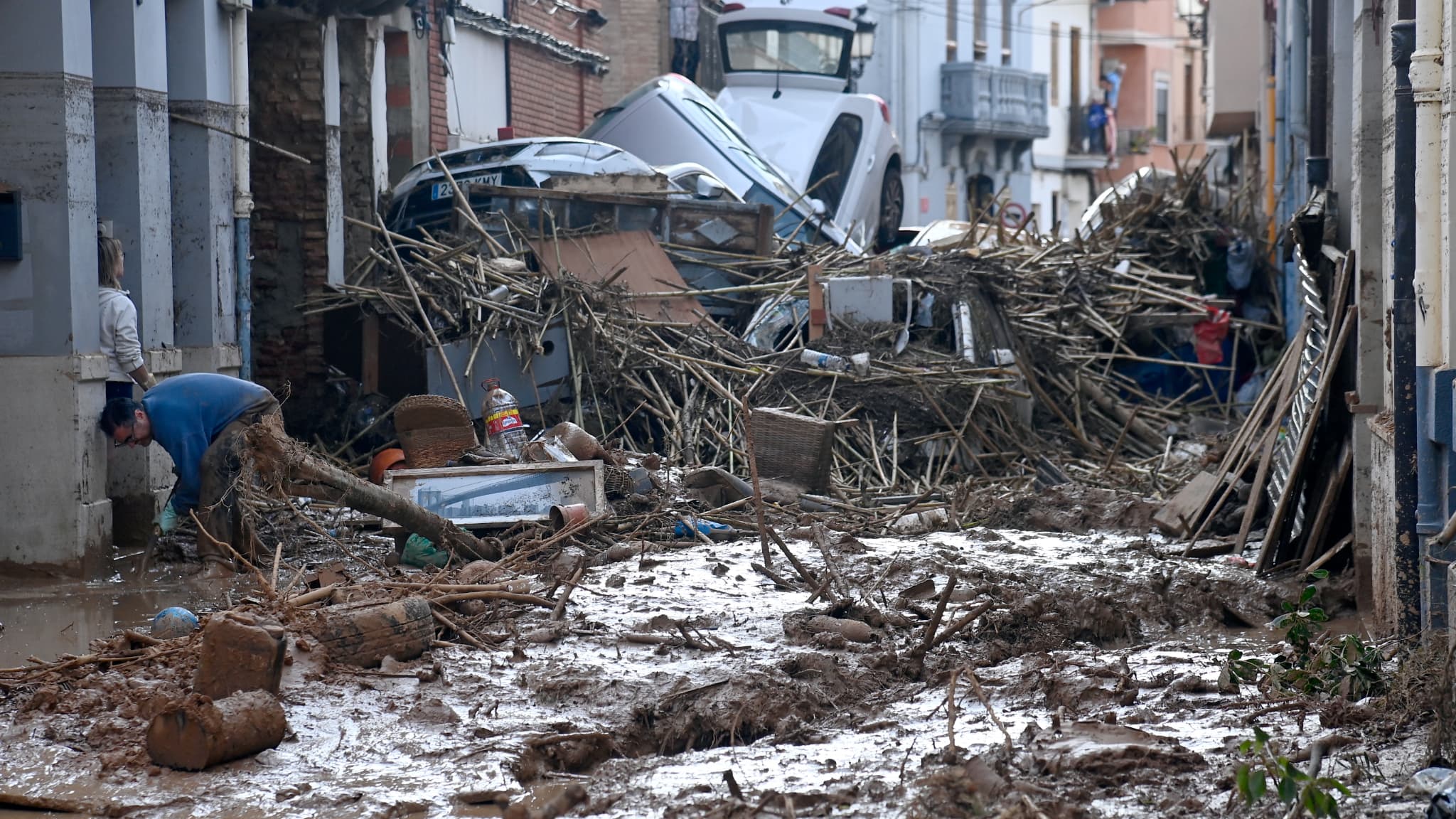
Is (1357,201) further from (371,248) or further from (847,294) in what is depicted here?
(371,248)

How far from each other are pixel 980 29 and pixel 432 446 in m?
32.0

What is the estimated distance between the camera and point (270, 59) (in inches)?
503

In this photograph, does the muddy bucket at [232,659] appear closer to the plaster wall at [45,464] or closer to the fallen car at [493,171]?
the plaster wall at [45,464]

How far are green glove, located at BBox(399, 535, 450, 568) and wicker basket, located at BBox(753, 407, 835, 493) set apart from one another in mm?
2815

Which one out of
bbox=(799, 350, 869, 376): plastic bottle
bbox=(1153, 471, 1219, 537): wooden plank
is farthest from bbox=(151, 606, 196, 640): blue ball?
bbox=(799, 350, 869, 376): plastic bottle

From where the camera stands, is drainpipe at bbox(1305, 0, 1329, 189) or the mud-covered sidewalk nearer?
the mud-covered sidewalk

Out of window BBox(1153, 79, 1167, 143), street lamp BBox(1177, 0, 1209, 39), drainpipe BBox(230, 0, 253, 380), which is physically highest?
street lamp BBox(1177, 0, 1209, 39)

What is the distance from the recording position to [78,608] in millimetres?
7699

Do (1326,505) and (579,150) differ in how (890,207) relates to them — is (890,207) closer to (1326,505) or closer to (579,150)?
(579,150)

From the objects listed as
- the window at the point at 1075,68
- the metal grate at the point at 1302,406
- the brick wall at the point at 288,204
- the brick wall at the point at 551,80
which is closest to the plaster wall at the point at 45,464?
the brick wall at the point at 288,204

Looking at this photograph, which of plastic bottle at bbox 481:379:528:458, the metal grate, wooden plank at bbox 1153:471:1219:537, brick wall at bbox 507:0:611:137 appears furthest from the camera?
brick wall at bbox 507:0:611:137

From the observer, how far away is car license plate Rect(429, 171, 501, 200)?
13773 mm

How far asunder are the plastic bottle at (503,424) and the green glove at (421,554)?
1.49 m

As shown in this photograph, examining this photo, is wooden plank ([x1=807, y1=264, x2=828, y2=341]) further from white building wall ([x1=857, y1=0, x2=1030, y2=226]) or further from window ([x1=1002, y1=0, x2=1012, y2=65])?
window ([x1=1002, y1=0, x2=1012, y2=65])
